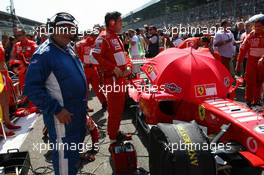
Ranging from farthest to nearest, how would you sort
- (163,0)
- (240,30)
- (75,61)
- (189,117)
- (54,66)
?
(163,0) → (240,30) → (189,117) → (75,61) → (54,66)

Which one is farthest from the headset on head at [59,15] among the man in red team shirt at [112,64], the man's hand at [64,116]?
the man in red team shirt at [112,64]

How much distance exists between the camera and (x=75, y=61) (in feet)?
10.5

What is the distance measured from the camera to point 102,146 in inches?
217

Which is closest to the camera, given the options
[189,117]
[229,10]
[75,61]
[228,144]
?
[75,61]

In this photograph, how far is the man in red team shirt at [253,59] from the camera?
6887 millimetres

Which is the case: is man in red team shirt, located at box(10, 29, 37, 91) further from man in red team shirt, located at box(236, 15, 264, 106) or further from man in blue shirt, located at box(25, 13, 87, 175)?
man in blue shirt, located at box(25, 13, 87, 175)

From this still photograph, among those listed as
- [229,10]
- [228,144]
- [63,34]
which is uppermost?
[229,10]

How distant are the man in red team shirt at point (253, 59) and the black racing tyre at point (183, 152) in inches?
166

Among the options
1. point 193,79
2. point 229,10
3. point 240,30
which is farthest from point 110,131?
point 229,10

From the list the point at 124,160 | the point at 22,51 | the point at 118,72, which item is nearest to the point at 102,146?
the point at 124,160

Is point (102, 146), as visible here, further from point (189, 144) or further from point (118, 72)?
point (189, 144)

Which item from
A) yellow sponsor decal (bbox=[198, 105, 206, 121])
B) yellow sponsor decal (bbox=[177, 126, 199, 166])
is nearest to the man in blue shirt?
yellow sponsor decal (bbox=[177, 126, 199, 166])

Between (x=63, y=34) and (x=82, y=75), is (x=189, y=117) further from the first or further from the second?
(x=63, y=34)

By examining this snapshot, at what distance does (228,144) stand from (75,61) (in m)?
1.77
